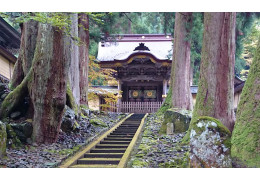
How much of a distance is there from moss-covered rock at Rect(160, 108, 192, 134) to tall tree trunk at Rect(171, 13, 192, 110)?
5.69 ft

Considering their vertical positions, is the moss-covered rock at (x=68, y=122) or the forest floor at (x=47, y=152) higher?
the moss-covered rock at (x=68, y=122)

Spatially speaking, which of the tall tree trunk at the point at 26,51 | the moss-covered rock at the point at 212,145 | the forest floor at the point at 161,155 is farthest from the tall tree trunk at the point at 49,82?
the moss-covered rock at the point at 212,145

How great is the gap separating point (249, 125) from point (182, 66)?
406 centimetres

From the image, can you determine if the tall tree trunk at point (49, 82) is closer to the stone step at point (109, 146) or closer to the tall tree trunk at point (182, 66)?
the stone step at point (109, 146)

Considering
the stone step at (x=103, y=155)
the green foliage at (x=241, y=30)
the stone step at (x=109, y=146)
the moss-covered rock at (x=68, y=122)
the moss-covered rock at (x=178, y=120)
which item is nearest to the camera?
the stone step at (x=103, y=155)

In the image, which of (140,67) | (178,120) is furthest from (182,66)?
(140,67)

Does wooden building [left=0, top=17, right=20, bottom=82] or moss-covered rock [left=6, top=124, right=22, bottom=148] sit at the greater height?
wooden building [left=0, top=17, right=20, bottom=82]

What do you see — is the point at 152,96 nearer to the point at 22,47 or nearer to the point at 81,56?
the point at 81,56

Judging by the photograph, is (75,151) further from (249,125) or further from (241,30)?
(241,30)

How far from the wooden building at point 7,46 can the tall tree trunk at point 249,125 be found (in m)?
6.69

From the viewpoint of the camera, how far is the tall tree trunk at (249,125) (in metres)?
2.50

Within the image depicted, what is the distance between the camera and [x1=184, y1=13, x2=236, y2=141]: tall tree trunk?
346 centimetres

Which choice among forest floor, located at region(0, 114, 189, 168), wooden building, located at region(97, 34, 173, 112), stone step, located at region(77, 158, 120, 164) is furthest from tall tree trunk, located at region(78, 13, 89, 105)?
stone step, located at region(77, 158, 120, 164)

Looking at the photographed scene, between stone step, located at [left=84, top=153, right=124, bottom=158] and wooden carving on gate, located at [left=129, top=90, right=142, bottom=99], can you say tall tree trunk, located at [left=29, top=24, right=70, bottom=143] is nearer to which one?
stone step, located at [left=84, top=153, right=124, bottom=158]
